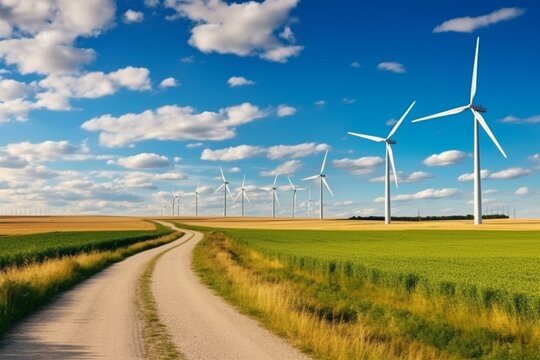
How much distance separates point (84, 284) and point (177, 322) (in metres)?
13.3

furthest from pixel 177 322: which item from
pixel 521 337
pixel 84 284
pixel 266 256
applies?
pixel 266 256

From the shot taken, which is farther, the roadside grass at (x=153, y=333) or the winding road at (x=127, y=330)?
the winding road at (x=127, y=330)

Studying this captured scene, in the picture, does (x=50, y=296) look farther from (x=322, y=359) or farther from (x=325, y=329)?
(x=322, y=359)

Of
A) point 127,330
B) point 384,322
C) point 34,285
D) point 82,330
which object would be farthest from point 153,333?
point 34,285

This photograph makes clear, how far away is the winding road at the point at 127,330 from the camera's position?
44.8ft

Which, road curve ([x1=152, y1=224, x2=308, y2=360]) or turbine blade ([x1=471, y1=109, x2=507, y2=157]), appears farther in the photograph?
turbine blade ([x1=471, y1=109, x2=507, y2=157])

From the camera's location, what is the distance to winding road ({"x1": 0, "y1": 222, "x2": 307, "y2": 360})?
44.8ft

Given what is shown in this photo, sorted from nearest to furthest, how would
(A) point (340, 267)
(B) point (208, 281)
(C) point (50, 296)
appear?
1. (C) point (50, 296)
2. (B) point (208, 281)
3. (A) point (340, 267)

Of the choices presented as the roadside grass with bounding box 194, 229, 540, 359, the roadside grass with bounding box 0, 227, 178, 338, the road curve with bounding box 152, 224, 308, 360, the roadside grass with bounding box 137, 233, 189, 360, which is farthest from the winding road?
the roadside grass with bounding box 194, 229, 540, 359

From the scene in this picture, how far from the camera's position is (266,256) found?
48.5m

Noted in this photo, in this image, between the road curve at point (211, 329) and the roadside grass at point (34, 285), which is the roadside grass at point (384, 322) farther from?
the roadside grass at point (34, 285)

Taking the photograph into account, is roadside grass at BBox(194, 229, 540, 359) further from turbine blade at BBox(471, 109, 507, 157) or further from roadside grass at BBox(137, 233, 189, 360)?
turbine blade at BBox(471, 109, 507, 157)

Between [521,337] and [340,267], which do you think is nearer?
[521,337]

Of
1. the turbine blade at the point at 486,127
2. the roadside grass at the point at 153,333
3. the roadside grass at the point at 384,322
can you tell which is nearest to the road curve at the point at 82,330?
the roadside grass at the point at 153,333
